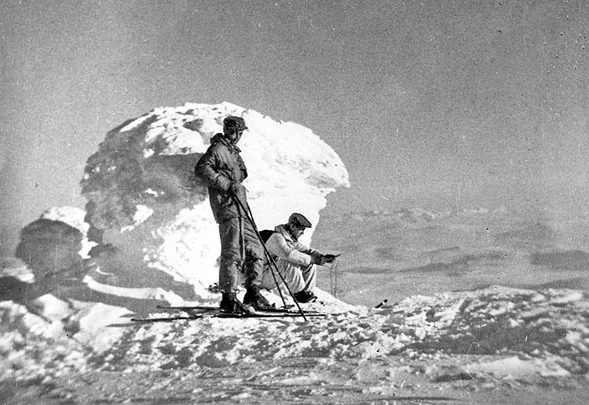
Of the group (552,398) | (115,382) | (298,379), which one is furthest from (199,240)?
(552,398)

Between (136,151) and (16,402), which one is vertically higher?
(136,151)

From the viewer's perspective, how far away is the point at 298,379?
264 cm

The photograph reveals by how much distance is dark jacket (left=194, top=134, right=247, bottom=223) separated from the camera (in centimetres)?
361

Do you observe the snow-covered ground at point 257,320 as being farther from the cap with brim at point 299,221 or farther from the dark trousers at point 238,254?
the cap with brim at point 299,221

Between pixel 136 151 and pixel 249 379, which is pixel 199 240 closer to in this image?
pixel 136 151

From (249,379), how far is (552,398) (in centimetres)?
145

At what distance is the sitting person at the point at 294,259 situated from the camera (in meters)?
3.95

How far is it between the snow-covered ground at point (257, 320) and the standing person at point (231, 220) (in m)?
0.26

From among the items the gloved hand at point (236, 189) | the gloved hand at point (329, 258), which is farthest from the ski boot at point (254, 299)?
the gloved hand at point (236, 189)

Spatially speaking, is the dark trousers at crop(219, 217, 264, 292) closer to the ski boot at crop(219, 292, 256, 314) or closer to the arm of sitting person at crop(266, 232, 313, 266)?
the ski boot at crop(219, 292, 256, 314)

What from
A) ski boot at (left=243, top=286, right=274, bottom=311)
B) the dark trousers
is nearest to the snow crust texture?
ski boot at (left=243, top=286, right=274, bottom=311)

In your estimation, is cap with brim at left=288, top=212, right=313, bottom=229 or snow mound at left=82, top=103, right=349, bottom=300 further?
snow mound at left=82, top=103, right=349, bottom=300

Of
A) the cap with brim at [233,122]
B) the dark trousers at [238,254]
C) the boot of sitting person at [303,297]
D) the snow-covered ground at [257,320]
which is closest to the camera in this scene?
the snow-covered ground at [257,320]

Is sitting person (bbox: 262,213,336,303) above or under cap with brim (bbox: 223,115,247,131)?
under
